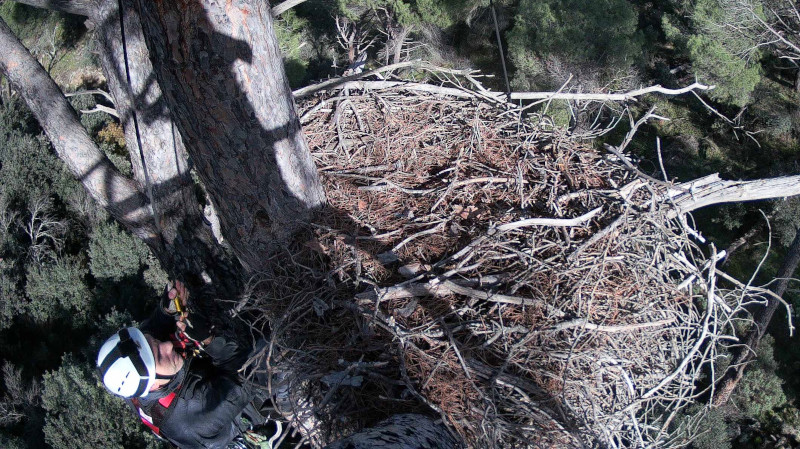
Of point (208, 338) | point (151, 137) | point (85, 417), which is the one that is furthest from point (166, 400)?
point (85, 417)

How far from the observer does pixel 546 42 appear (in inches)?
496

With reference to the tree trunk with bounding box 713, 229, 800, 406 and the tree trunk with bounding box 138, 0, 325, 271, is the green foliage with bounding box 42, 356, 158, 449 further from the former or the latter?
the tree trunk with bounding box 713, 229, 800, 406

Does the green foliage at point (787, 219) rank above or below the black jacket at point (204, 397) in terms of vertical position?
below

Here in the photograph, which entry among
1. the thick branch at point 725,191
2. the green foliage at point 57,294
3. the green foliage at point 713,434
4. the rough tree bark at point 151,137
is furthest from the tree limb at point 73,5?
the green foliage at point 57,294

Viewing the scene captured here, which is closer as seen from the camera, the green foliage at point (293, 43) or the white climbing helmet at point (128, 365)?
the white climbing helmet at point (128, 365)

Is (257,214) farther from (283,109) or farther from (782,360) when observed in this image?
(782,360)

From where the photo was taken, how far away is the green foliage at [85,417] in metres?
8.52

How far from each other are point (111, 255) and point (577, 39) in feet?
37.9

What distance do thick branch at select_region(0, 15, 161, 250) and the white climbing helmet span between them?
768 mm

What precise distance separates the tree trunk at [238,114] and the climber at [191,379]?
1.13 m

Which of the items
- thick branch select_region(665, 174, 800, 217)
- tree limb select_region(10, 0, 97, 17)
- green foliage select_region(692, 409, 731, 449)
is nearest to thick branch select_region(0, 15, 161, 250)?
tree limb select_region(10, 0, 97, 17)

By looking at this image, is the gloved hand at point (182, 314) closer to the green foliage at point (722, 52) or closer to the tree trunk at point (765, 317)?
the tree trunk at point (765, 317)

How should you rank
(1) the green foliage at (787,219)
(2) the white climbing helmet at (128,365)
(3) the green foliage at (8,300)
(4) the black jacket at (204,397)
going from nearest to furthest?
1. (2) the white climbing helmet at (128,365)
2. (4) the black jacket at (204,397)
3. (1) the green foliage at (787,219)
4. (3) the green foliage at (8,300)

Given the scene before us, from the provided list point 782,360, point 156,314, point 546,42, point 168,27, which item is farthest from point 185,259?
point 782,360
